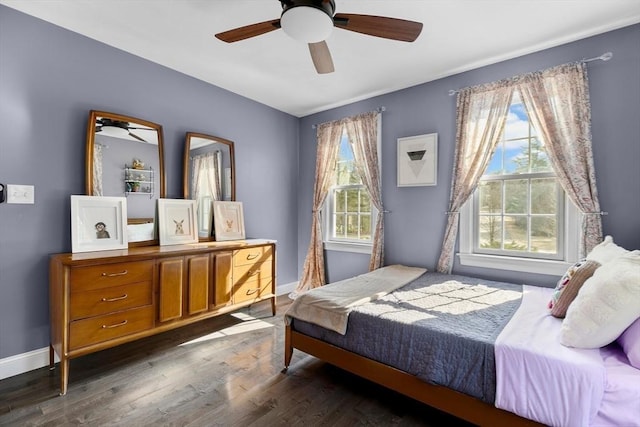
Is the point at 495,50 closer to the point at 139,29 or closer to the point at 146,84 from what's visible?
the point at 139,29

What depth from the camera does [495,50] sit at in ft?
8.66

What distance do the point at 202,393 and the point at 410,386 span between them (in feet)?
4.36

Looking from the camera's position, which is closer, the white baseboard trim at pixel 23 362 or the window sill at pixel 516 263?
the white baseboard trim at pixel 23 362

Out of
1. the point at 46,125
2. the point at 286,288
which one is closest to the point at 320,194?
the point at 286,288

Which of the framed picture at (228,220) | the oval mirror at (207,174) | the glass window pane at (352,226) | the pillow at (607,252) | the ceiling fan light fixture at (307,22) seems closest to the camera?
the ceiling fan light fixture at (307,22)

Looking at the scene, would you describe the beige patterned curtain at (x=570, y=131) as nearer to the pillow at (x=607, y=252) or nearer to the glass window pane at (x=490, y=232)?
the pillow at (x=607, y=252)

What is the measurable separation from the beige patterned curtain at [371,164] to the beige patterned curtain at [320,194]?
37 centimetres

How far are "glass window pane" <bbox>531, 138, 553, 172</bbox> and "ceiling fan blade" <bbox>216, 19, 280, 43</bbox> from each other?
7.91ft

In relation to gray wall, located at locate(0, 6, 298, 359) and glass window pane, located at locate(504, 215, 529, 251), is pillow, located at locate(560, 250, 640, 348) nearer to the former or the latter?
glass window pane, located at locate(504, 215, 529, 251)

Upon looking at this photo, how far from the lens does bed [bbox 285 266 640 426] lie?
1.22 m

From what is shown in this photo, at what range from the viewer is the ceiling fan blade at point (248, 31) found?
177 centimetres

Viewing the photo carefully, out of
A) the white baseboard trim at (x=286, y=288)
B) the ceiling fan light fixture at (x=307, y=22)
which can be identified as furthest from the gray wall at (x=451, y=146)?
the ceiling fan light fixture at (x=307, y=22)

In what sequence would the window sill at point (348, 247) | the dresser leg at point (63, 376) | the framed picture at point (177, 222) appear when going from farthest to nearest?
the window sill at point (348, 247), the framed picture at point (177, 222), the dresser leg at point (63, 376)

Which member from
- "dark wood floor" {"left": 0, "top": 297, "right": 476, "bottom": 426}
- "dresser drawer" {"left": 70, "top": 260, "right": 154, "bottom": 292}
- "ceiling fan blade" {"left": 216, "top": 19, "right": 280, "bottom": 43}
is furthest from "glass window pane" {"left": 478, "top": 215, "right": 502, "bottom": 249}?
"dresser drawer" {"left": 70, "top": 260, "right": 154, "bottom": 292}
